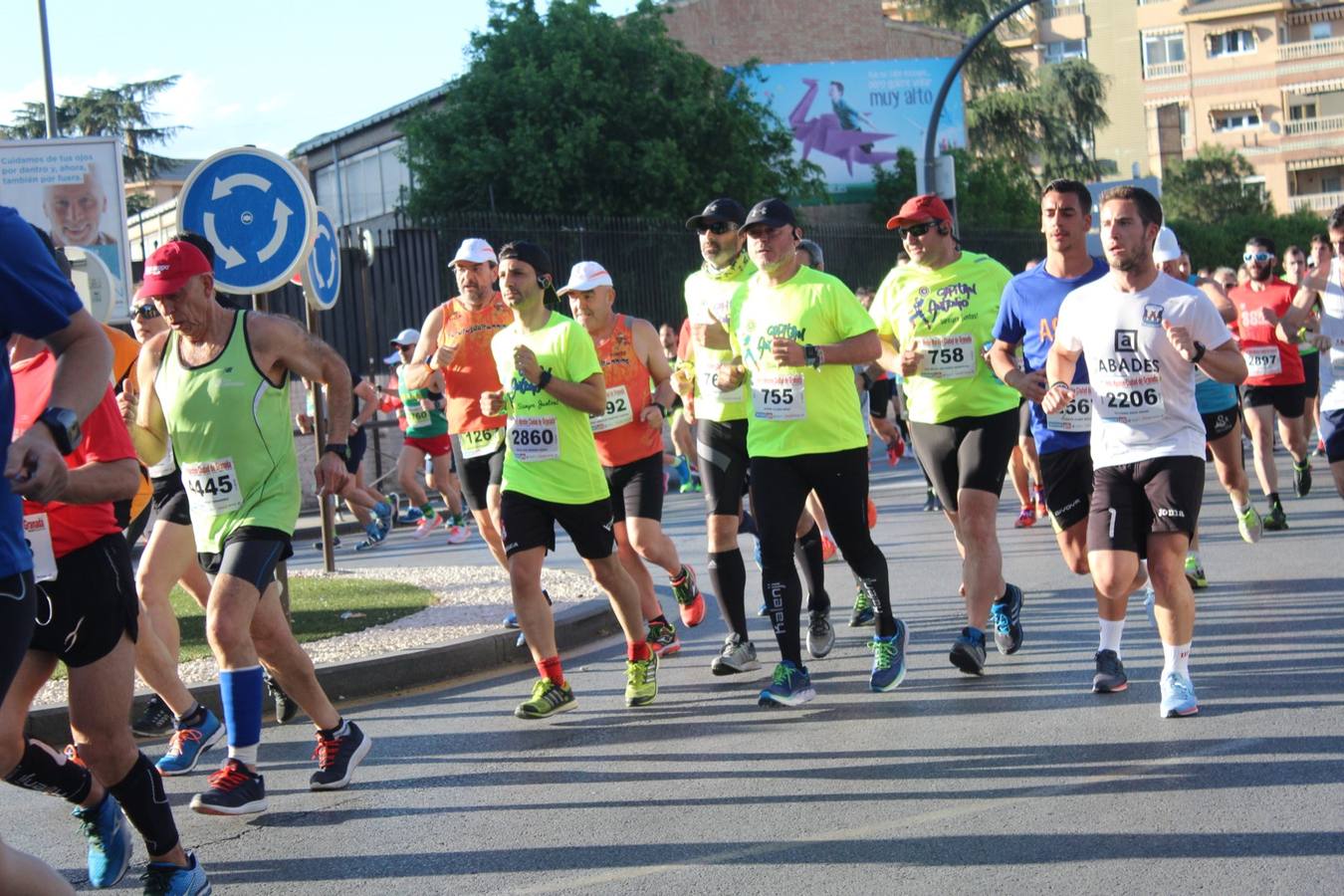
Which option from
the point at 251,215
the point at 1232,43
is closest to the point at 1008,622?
the point at 251,215

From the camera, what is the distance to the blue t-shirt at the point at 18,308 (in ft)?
11.0

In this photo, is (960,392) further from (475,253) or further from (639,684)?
(475,253)

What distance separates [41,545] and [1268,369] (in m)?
10.6

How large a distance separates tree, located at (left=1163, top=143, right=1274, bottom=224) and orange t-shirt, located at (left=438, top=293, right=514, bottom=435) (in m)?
56.7

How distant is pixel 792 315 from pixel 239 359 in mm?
2409

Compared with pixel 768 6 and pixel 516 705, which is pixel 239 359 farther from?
pixel 768 6

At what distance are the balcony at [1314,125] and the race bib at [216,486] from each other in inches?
2819

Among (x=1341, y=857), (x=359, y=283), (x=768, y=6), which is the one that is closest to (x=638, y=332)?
(x=1341, y=857)

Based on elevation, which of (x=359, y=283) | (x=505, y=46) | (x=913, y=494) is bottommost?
(x=913, y=494)

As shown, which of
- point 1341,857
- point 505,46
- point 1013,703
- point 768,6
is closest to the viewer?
point 1341,857

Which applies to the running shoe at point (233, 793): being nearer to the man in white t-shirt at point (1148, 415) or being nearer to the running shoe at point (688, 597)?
the man in white t-shirt at point (1148, 415)

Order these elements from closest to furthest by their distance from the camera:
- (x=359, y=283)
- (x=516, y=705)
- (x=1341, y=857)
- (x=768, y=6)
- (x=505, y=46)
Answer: (x=1341, y=857), (x=516, y=705), (x=359, y=283), (x=505, y=46), (x=768, y=6)

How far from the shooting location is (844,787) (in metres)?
5.84

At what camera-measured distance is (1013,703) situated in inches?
275
